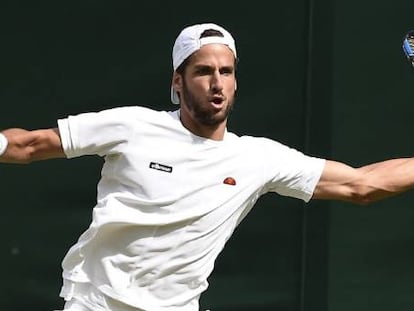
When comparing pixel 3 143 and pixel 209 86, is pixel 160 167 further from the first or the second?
pixel 3 143

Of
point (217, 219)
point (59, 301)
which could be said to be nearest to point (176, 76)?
point (217, 219)

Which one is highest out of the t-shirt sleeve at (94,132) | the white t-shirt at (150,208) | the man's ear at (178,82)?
the man's ear at (178,82)

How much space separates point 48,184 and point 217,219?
1567 millimetres

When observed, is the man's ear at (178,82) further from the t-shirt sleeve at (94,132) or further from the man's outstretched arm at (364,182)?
the man's outstretched arm at (364,182)

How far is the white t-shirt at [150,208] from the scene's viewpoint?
504 cm

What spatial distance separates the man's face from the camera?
520 cm

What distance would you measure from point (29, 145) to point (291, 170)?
106 cm

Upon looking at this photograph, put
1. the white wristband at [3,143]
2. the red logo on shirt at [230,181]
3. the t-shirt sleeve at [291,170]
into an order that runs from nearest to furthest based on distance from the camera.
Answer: the white wristband at [3,143]
the red logo on shirt at [230,181]
the t-shirt sleeve at [291,170]

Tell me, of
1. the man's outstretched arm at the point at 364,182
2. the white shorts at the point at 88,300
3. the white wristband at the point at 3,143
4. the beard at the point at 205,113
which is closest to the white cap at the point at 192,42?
the beard at the point at 205,113

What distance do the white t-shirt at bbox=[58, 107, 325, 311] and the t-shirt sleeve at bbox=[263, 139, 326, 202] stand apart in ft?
0.55

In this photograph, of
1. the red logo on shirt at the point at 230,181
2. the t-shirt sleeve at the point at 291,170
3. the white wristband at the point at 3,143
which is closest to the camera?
the white wristband at the point at 3,143

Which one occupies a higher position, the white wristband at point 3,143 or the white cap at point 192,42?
the white cap at point 192,42

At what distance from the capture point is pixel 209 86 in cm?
520

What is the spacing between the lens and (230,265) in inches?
260
